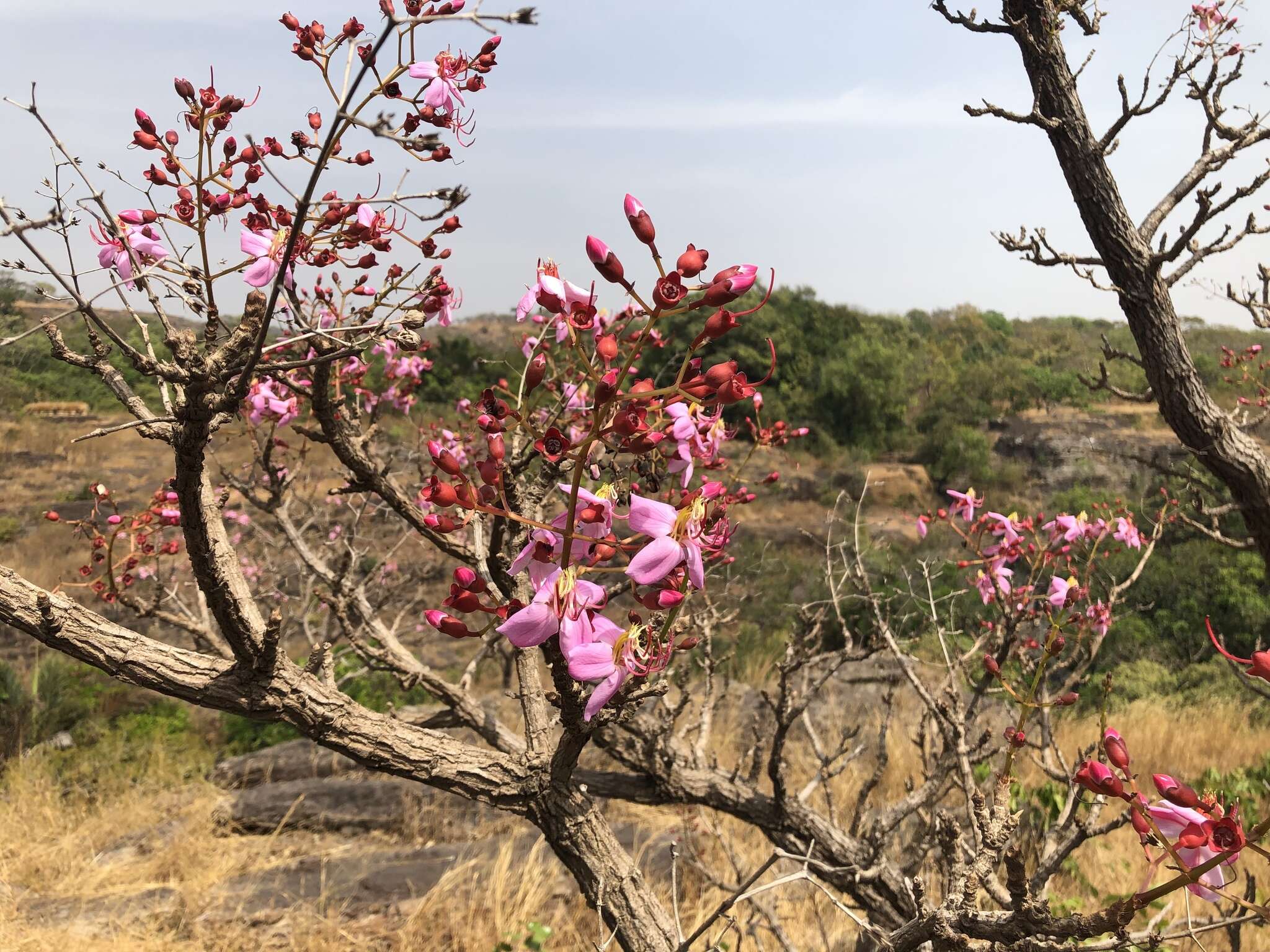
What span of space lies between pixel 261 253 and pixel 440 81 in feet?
1.74

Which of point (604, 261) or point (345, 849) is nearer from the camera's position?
point (604, 261)

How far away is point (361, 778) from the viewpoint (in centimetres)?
631

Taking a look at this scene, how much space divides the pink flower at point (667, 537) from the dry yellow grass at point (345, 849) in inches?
91.0

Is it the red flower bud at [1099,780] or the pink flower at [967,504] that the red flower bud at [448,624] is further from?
the pink flower at [967,504]

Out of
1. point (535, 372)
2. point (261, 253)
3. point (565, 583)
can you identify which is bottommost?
point (565, 583)

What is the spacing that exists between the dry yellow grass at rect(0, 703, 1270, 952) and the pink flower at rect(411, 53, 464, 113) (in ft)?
8.79

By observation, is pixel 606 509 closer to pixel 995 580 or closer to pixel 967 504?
pixel 967 504

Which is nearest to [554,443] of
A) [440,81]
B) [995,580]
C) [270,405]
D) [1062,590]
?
[440,81]

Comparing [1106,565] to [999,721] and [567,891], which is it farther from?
[567,891]

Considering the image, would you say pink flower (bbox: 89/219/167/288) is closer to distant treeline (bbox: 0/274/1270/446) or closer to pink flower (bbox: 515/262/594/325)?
pink flower (bbox: 515/262/594/325)

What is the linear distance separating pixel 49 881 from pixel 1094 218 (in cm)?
695

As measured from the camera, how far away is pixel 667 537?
86 centimetres

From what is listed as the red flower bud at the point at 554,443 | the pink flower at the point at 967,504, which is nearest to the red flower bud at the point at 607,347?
the red flower bud at the point at 554,443

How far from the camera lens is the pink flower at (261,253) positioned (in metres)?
1.34
